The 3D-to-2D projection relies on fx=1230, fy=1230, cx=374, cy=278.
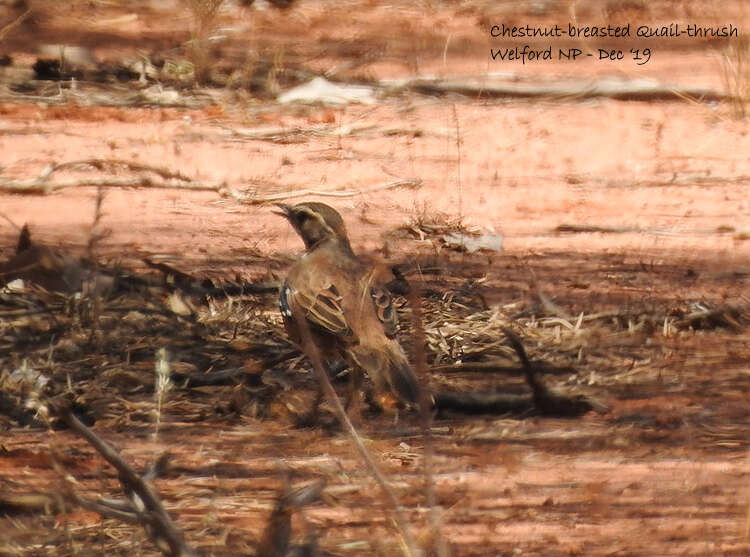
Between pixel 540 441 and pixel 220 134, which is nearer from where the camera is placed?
pixel 540 441

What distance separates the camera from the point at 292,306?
6527 millimetres

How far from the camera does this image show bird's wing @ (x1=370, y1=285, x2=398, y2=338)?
6.40m

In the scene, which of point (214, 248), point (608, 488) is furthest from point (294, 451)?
point (214, 248)

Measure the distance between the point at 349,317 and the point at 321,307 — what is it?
0.55 ft

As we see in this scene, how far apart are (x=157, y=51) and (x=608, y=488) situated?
638 cm

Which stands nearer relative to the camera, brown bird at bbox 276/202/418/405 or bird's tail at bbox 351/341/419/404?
bird's tail at bbox 351/341/419/404

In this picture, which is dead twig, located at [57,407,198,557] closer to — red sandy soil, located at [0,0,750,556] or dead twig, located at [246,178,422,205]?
red sandy soil, located at [0,0,750,556]

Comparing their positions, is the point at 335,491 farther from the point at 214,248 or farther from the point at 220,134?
the point at 220,134

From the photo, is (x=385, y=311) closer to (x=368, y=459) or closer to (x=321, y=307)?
(x=321, y=307)

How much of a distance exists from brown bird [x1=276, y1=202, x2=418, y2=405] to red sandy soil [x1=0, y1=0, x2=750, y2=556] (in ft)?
1.25

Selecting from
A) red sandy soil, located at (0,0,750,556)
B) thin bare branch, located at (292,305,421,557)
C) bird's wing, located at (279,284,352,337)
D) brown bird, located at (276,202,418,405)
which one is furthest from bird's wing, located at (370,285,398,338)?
thin bare branch, located at (292,305,421,557)

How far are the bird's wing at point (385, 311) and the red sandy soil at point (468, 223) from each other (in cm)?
61

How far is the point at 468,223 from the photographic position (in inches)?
329

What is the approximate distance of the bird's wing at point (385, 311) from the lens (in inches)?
252
